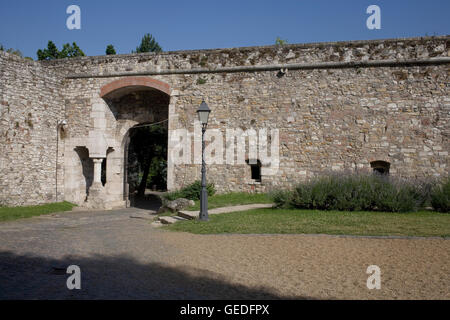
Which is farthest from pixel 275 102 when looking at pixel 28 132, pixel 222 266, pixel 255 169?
pixel 28 132

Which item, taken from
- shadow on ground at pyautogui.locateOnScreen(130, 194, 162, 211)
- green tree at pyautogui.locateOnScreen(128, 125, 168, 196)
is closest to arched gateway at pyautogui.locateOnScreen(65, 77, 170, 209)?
shadow on ground at pyautogui.locateOnScreen(130, 194, 162, 211)

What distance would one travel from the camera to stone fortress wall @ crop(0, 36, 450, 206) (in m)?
11.3

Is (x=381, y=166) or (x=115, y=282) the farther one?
(x=381, y=166)

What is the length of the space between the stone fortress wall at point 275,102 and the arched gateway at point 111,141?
79 mm

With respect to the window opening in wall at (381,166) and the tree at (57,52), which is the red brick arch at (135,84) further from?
the tree at (57,52)

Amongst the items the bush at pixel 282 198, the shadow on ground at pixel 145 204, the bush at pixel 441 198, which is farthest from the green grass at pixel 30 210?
the bush at pixel 441 198

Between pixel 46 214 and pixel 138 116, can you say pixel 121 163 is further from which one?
pixel 46 214

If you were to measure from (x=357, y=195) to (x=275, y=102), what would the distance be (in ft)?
15.0

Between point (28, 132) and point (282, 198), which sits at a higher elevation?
point (28, 132)

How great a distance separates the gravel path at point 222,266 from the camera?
3.65 m

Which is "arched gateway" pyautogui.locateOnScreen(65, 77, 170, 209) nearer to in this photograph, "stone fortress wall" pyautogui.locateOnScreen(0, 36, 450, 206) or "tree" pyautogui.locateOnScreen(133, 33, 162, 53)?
"stone fortress wall" pyautogui.locateOnScreen(0, 36, 450, 206)

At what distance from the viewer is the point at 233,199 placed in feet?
38.1

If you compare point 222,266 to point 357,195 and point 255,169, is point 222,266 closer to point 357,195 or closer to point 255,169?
point 357,195
